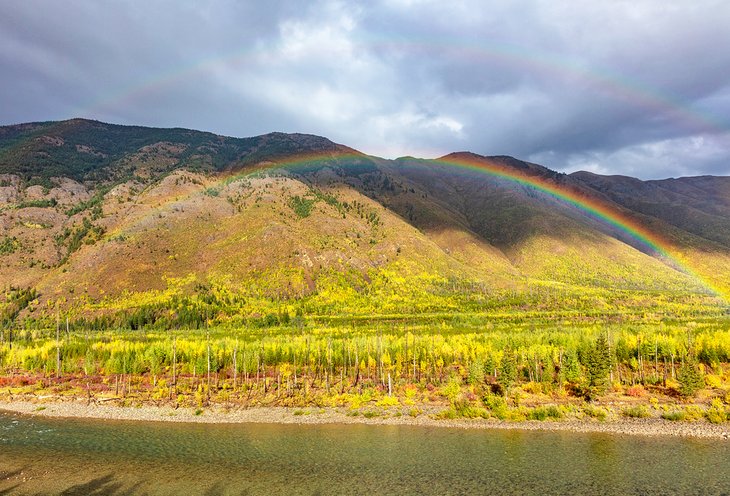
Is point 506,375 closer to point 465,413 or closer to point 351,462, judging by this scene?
point 465,413

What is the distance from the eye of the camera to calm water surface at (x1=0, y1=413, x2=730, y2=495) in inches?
1503

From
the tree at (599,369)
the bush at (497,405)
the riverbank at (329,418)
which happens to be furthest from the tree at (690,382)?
the bush at (497,405)

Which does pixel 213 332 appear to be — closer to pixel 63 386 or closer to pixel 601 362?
pixel 63 386

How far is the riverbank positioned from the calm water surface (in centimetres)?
257

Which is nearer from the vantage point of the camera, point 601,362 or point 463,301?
point 601,362

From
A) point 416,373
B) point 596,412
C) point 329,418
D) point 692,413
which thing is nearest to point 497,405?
point 596,412

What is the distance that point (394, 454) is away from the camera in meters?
46.3

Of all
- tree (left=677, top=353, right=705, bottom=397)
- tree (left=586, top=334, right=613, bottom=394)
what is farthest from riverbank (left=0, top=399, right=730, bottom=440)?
tree (left=677, top=353, right=705, bottom=397)

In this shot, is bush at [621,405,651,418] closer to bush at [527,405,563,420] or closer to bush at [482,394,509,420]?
bush at [527,405,563,420]

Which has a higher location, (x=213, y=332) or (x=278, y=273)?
(x=278, y=273)

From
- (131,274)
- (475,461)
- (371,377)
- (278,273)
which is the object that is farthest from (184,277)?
(475,461)

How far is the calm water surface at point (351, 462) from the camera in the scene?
38.2 m

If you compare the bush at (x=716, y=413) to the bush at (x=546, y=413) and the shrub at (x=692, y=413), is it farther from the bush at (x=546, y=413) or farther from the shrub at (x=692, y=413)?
the bush at (x=546, y=413)

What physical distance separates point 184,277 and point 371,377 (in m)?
128
